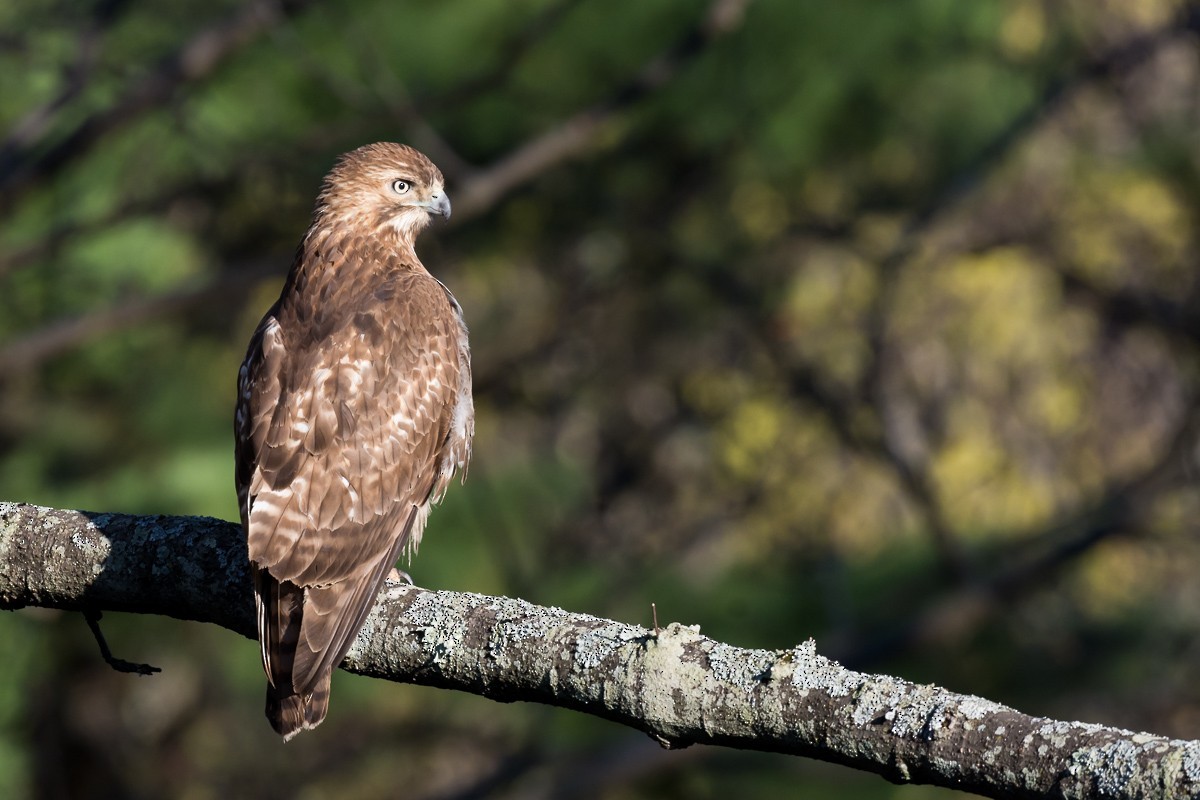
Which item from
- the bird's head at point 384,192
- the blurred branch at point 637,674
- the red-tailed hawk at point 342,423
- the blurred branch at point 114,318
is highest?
the blurred branch at point 114,318

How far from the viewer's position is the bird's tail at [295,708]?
3047 millimetres

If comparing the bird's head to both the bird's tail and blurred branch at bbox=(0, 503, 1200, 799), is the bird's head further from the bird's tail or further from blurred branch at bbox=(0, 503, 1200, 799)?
the bird's tail

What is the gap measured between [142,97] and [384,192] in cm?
179

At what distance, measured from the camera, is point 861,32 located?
22.1 feet

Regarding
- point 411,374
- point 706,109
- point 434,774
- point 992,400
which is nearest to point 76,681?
point 434,774

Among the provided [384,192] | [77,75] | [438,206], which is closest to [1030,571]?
[438,206]

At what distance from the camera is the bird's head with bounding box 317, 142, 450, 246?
4242 millimetres

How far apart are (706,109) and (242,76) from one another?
1.94m

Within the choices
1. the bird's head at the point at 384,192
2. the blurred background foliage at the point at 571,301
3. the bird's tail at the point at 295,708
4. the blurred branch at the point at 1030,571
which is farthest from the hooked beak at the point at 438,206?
the blurred branch at the point at 1030,571

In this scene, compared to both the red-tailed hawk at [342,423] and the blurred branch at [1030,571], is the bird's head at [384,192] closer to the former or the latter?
the red-tailed hawk at [342,423]

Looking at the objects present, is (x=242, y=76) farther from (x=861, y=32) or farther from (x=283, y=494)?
(x=283, y=494)

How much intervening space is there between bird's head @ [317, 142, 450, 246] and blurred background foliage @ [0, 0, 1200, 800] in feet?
4.28

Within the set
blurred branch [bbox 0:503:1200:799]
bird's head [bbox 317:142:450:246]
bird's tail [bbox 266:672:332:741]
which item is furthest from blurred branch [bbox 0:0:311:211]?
bird's tail [bbox 266:672:332:741]

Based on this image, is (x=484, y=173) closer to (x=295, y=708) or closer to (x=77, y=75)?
(x=77, y=75)
